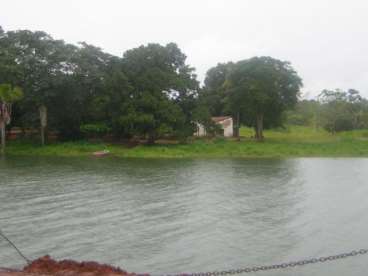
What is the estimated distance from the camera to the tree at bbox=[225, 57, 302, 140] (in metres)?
60.0

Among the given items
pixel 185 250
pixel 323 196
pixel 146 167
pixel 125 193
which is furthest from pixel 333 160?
pixel 185 250

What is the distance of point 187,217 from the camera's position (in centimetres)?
2025

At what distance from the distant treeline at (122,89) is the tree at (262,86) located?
0.38 feet

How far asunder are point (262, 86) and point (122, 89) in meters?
16.2

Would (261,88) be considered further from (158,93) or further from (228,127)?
(228,127)

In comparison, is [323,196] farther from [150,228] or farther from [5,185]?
[5,185]

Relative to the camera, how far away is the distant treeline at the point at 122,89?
2229 inches

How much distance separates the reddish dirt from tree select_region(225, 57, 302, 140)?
48035 mm

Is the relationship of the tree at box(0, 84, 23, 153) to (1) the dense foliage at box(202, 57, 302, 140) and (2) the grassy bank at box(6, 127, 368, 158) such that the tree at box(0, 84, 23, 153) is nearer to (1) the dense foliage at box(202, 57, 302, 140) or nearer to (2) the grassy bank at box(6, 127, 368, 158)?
(2) the grassy bank at box(6, 127, 368, 158)

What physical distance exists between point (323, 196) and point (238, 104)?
3806cm

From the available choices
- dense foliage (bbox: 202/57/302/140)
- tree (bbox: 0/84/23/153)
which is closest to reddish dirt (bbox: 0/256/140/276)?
tree (bbox: 0/84/23/153)

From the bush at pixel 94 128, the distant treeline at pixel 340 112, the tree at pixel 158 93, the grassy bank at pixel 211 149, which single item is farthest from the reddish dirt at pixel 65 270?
the distant treeline at pixel 340 112

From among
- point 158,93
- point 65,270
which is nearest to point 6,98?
point 158,93

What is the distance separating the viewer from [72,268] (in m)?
12.4
